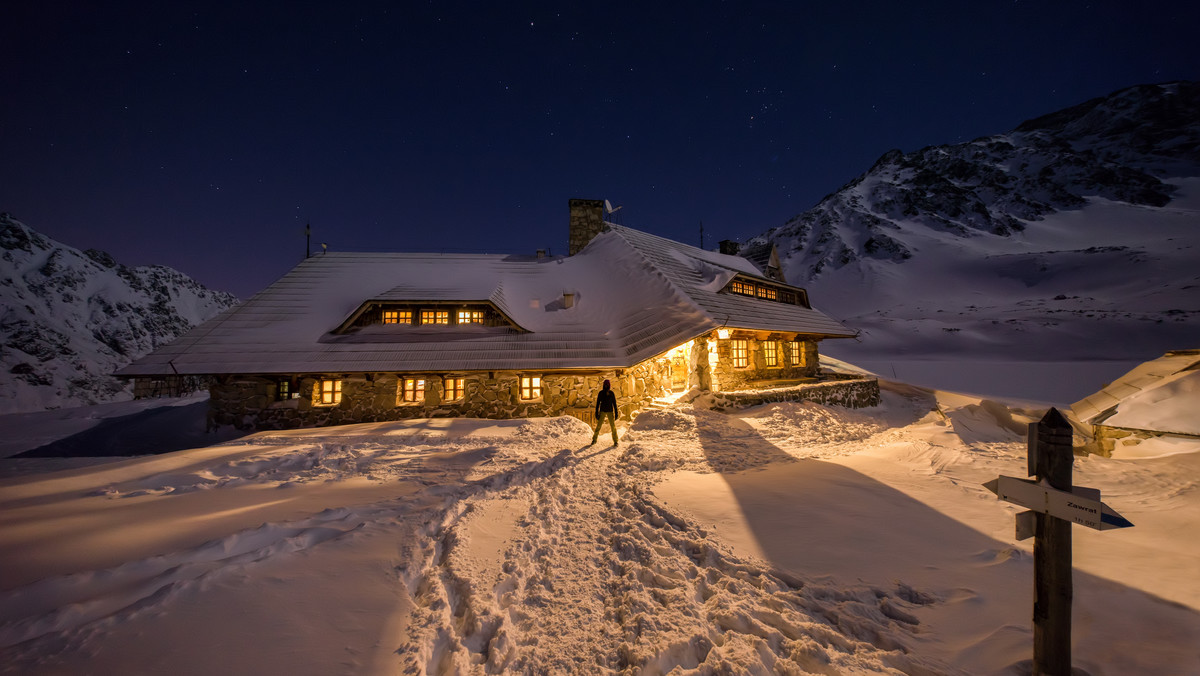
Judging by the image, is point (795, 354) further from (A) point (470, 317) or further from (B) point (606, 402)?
(A) point (470, 317)

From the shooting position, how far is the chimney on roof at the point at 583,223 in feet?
70.6

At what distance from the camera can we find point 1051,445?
2.51m

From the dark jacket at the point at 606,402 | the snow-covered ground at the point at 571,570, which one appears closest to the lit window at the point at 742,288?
the dark jacket at the point at 606,402

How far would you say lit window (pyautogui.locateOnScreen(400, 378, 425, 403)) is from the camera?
42.4 feet

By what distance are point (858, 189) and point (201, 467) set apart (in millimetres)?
125665

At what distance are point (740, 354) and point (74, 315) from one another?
371ft

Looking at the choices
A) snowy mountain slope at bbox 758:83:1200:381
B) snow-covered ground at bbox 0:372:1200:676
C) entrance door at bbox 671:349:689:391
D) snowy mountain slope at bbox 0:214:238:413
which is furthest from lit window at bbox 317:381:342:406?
snowy mountain slope at bbox 0:214:238:413

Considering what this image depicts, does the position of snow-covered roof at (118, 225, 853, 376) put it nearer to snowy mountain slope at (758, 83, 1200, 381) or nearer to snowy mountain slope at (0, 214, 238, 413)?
snowy mountain slope at (758, 83, 1200, 381)

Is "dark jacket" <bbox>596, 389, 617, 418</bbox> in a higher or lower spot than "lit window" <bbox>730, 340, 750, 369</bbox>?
lower

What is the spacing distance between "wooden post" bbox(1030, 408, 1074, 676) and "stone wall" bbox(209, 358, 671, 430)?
10.3 metres

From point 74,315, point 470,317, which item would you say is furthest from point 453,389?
point 74,315

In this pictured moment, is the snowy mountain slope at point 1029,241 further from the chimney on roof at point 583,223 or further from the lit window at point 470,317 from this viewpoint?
the lit window at point 470,317

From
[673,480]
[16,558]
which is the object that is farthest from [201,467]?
[673,480]

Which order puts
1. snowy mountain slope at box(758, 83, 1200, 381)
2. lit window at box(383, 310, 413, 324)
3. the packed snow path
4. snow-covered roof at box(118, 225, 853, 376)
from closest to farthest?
the packed snow path
snow-covered roof at box(118, 225, 853, 376)
lit window at box(383, 310, 413, 324)
snowy mountain slope at box(758, 83, 1200, 381)
